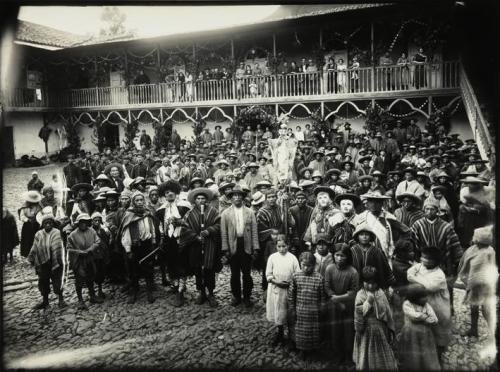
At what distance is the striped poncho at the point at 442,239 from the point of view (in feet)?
20.5

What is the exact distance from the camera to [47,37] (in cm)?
2272

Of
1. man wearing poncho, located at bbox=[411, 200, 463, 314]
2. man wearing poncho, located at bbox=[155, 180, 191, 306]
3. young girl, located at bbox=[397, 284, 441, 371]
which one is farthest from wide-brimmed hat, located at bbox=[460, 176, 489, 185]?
man wearing poncho, located at bbox=[155, 180, 191, 306]

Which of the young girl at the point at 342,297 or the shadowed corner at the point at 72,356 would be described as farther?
the shadowed corner at the point at 72,356

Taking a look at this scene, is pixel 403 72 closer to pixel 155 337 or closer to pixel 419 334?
pixel 419 334

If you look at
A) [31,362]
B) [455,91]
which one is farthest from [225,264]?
[455,91]

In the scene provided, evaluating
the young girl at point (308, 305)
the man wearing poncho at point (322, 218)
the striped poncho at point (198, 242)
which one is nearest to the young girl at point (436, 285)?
the young girl at point (308, 305)

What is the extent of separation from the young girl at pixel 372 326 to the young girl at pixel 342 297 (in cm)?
34

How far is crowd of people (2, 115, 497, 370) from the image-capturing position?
17.1 feet

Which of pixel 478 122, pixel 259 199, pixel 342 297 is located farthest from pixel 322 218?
pixel 478 122

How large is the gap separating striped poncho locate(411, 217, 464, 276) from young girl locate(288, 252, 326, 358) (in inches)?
75.3

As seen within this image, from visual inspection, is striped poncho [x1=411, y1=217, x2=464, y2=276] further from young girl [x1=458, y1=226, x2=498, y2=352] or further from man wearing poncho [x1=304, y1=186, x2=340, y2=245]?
man wearing poncho [x1=304, y1=186, x2=340, y2=245]

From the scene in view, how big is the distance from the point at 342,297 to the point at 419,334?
98 cm

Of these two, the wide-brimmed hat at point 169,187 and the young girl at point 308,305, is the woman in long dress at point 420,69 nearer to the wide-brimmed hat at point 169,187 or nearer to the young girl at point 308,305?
the wide-brimmed hat at point 169,187

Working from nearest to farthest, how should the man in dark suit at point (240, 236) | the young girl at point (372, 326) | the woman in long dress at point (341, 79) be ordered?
the young girl at point (372, 326) < the man in dark suit at point (240, 236) < the woman in long dress at point (341, 79)
